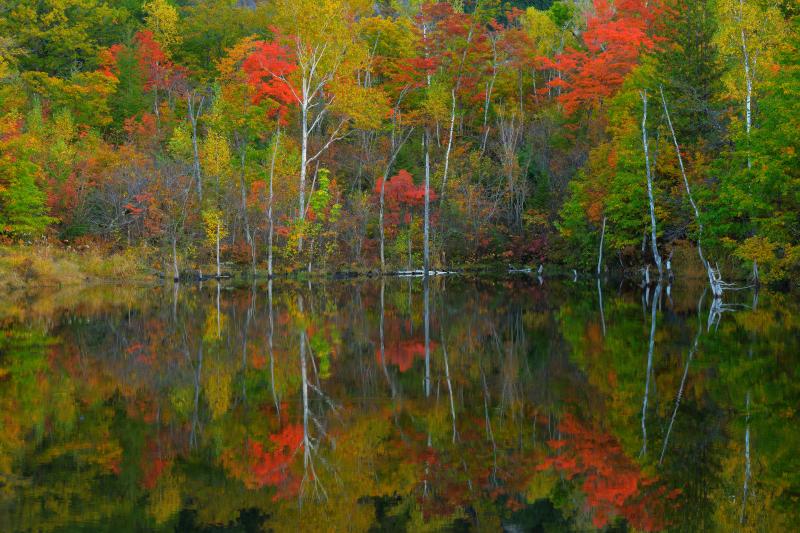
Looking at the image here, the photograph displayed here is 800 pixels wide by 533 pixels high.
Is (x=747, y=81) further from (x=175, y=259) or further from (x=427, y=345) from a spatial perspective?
(x=175, y=259)

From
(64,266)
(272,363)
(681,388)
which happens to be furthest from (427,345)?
(64,266)

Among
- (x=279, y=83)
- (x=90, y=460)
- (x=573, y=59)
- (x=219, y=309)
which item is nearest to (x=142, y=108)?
(x=279, y=83)

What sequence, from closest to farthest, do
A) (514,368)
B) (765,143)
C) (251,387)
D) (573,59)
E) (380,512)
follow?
(380,512) → (251,387) → (514,368) → (765,143) → (573,59)

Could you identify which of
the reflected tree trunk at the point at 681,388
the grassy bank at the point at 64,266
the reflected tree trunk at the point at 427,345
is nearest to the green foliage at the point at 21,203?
the grassy bank at the point at 64,266

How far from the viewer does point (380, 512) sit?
22.7 feet

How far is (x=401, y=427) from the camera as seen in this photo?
31.4ft

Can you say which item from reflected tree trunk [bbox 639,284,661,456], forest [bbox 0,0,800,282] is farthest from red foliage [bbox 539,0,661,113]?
reflected tree trunk [bbox 639,284,661,456]

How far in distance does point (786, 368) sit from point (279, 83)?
36.3 metres

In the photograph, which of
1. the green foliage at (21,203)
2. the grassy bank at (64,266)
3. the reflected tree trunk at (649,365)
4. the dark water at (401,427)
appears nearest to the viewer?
the dark water at (401,427)

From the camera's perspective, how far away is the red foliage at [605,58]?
46531 mm

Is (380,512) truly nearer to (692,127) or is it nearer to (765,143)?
(765,143)

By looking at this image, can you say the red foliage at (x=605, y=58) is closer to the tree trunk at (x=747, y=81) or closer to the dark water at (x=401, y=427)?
the tree trunk at (x=747, y=81)

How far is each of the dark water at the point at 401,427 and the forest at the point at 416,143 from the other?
1581 centimetres

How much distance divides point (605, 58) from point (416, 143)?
12.3 metres
